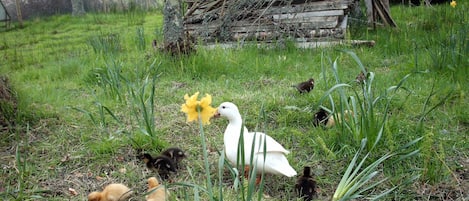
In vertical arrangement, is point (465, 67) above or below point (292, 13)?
below

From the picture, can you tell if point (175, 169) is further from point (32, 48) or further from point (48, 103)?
point (32, 48)

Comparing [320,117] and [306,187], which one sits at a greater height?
[320,117]

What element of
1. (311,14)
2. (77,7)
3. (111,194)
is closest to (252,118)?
(111,194)

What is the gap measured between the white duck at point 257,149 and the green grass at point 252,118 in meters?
0.16

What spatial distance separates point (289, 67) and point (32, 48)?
5.22 m

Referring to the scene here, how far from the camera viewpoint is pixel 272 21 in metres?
6.70

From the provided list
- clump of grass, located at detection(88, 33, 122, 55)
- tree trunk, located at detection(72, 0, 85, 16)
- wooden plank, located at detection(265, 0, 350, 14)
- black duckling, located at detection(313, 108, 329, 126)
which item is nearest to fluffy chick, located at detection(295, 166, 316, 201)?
black duckling, located at detection(313, 108, 329, 126)

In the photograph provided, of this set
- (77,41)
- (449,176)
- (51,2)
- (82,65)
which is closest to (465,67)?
(449,176)

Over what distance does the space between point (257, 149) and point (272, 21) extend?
4.30 meters

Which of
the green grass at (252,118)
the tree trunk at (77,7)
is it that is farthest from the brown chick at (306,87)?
the tree trunk at (77,7)

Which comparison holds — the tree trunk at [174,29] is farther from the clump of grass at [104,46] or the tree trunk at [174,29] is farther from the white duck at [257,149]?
the white duck at [257,149]

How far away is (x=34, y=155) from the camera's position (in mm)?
3320

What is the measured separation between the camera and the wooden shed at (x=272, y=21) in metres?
6.45

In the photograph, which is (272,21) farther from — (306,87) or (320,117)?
(320,117)
